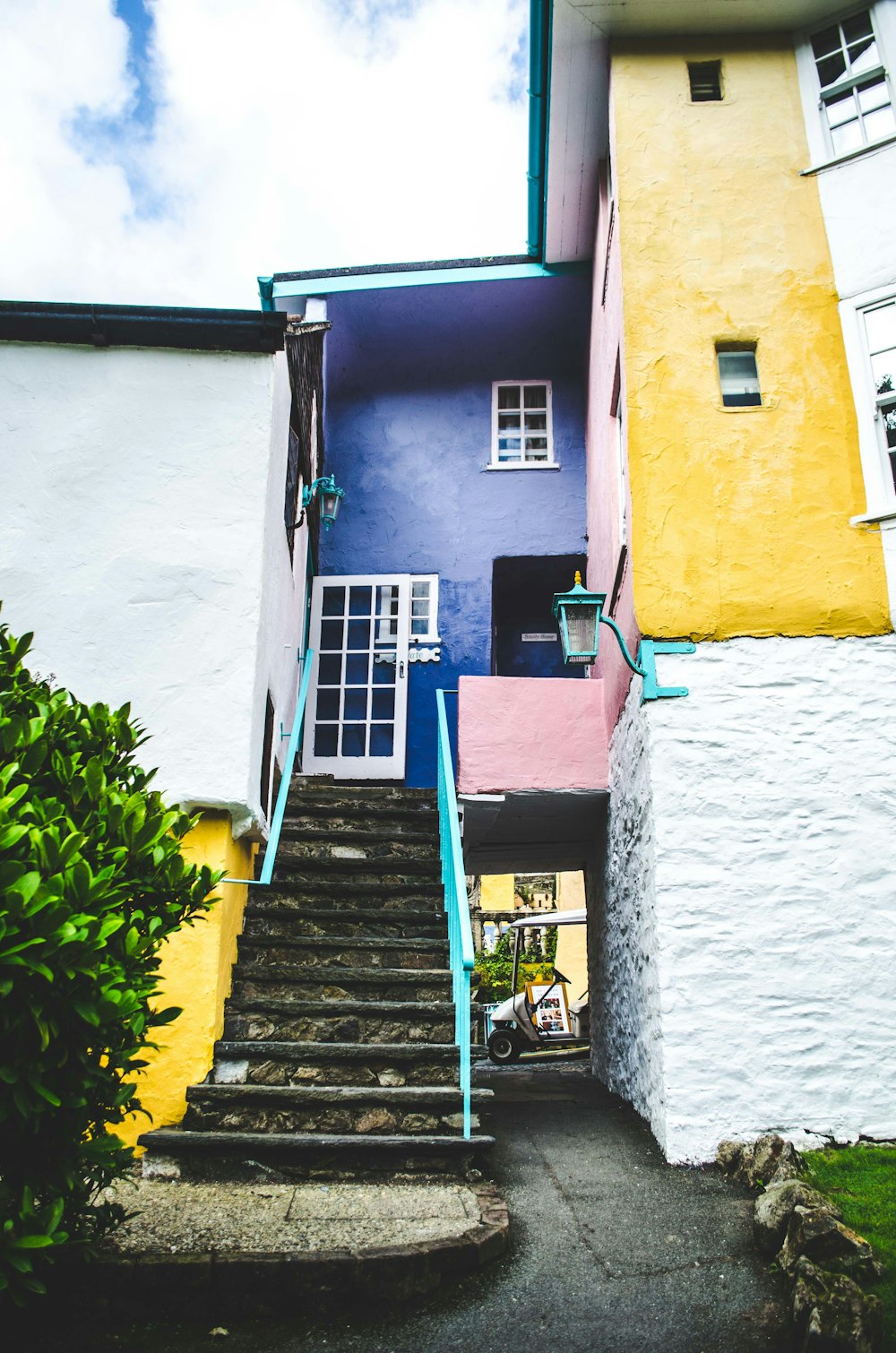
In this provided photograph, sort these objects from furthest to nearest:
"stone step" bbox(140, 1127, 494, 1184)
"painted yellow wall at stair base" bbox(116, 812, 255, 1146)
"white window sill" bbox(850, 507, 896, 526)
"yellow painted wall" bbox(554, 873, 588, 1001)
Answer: "yellow painted wall" bbox(554, 873, 588, 1001), "white window sill" bbox(850, 507, 896, 526), "painted yellow wall at stair base" bbox(116, 812, 255, 1146), "stone step" bbox(140, 1127, 494, 1184)

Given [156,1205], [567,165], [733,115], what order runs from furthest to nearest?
[567,165], [733,115], [156,1205]

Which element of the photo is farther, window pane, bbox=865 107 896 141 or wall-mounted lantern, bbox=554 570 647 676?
window pane, bbox=865 107 896 141

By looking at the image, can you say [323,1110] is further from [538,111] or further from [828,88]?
[538,111]

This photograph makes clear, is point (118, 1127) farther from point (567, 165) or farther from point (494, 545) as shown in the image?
point (567, 165)

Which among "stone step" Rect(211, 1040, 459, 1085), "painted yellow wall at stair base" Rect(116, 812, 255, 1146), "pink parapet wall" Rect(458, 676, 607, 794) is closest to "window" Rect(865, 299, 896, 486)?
"pink parapet wall" Rect(458, 676, 607, 794)

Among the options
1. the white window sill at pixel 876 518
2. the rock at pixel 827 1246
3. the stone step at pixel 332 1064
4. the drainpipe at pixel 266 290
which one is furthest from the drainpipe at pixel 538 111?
the rock at pixel 827 1246

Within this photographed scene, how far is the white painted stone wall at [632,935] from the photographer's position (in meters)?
5.42

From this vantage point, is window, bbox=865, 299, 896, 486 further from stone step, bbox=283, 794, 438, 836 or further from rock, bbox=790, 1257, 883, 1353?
rock, bbox=790, 1257, 883, 1353

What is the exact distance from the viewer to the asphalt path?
3.24 metres

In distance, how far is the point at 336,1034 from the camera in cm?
537

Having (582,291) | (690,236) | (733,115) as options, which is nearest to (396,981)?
(690,236)

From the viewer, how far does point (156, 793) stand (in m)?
3.41

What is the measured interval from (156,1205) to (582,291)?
9459mm

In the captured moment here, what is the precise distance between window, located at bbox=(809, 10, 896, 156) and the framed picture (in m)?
11.2
